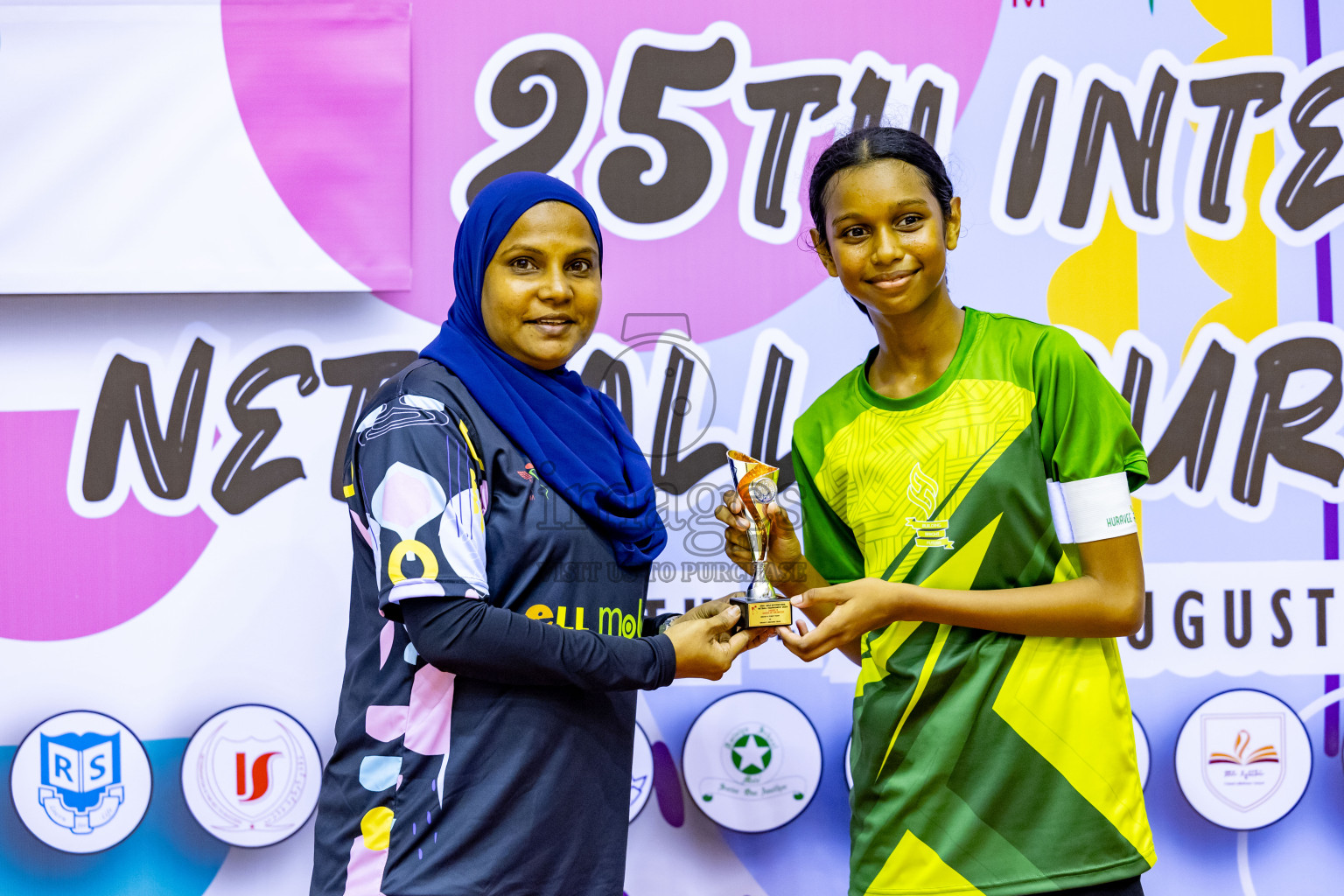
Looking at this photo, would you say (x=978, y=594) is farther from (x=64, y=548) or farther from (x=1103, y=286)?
(x=64, y=548)

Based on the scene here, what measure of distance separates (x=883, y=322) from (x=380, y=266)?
4.20 ft

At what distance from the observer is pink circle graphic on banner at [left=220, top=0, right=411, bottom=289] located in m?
2.32

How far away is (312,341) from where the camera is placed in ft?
7.82

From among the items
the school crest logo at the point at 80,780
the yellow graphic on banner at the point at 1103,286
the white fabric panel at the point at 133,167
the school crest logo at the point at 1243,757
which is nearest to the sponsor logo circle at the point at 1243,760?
the school crest logo at the point at 1243,757

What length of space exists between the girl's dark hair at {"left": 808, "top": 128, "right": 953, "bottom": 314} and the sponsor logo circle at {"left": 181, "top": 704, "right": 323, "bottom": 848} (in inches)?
70.7

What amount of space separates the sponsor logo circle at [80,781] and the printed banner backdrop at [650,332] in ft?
0.03

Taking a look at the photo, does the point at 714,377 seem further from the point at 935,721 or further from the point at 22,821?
the point at 22,821

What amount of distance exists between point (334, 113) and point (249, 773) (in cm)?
163

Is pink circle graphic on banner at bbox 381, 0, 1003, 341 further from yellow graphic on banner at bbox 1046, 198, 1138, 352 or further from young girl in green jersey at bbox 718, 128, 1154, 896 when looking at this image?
young girl in green jersey at bbox 718, 128, 1154, 896

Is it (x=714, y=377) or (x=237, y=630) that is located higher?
(x=714, y=377)

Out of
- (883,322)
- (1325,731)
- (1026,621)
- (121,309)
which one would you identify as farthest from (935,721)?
(121,309)

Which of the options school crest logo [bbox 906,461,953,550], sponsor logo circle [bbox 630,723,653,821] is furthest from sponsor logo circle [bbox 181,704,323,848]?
school crest logo [bbox 906,461,953,550]

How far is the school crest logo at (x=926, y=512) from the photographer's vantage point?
158 centimetres

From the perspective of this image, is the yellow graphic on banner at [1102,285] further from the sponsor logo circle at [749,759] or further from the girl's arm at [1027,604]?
the sponsor logo circle at [749,759]
